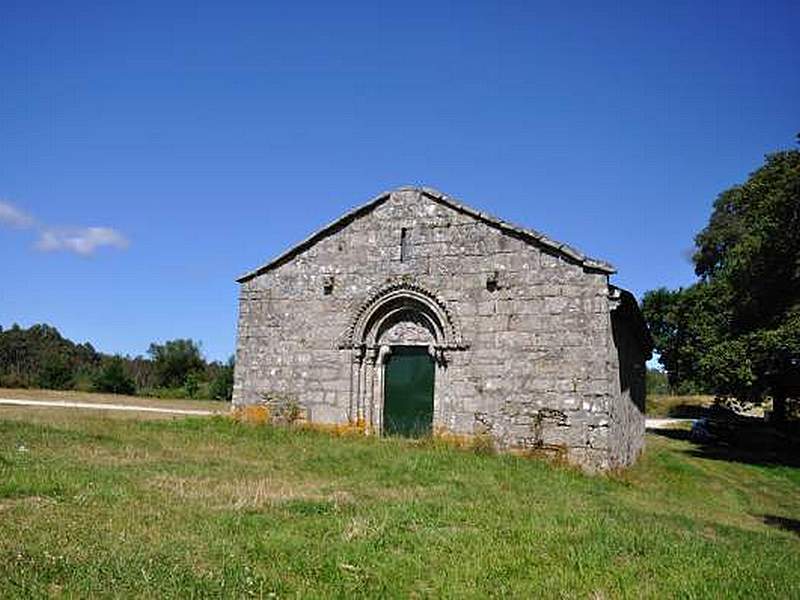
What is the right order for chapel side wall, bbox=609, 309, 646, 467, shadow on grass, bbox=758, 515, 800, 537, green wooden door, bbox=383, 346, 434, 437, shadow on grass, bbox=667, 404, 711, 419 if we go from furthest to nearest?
shadow on grass, bbox=667, 404, 711, 419, green wooden door, bbox=383, 346, 434, 437, chapel side wall, bbox=609, 309, 646, 467, shadow on grass, bbox=758, 515, 800, 537

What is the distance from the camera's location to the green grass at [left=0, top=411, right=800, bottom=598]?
5.38m

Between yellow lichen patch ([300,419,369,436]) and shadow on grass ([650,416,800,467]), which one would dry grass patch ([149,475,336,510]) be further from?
shadow on grass ([650,416,800,467])

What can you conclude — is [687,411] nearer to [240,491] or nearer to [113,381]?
[113,381]

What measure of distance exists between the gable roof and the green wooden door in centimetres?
334

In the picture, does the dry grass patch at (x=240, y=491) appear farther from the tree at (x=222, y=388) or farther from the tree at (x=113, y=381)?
the tree at (x=113, y=381)

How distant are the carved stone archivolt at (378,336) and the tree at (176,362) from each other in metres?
38.2

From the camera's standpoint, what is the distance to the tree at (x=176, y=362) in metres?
52.5

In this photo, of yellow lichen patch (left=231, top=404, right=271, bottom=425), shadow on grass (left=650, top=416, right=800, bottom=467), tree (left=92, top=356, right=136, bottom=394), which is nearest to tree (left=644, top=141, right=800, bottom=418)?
shadow on grass (left=650, top=416, right=800, bottom=467)

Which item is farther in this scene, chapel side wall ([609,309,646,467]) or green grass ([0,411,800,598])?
chapel side wall ([609,309,646,467])

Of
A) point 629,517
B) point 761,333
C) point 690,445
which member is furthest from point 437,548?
point 690,445

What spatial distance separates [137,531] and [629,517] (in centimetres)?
614

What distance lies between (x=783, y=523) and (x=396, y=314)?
8836 mm

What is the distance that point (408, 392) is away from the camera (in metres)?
16.2

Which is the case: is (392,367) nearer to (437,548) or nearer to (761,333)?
(437,548)
